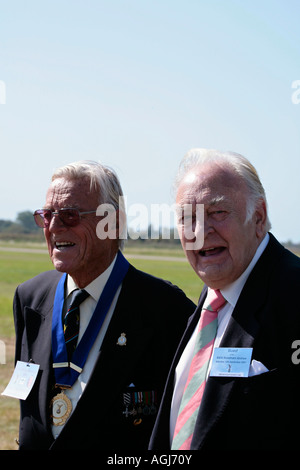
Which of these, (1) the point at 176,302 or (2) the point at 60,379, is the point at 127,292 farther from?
(2) the point at 60,379

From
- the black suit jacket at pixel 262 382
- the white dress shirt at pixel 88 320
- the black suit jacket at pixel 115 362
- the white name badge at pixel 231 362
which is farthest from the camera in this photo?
the white dress shirt at pixel 88 320

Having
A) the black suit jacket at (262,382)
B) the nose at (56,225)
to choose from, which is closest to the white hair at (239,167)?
the black suit jacket at (262,382)

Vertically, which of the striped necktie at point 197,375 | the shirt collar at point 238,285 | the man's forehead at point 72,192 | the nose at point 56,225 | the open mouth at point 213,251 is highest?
the man's forehead at point 72,192

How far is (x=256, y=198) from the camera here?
108 inches

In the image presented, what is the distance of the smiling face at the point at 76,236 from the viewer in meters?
3.45

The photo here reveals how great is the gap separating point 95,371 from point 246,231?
1.25 meters

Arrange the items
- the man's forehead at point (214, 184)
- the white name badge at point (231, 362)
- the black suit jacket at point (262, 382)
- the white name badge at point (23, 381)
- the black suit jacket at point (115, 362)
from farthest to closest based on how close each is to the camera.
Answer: the white name badge at point (23, 381), the black suit jacket at point (115, 362), the man's forehead at point (214, 184), the white name badge at point (231, 362), the black suit jacket at point (262, 382)

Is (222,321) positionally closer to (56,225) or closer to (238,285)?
(238,285)

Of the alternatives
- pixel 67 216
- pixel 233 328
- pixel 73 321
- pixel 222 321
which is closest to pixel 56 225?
pixel 67 216

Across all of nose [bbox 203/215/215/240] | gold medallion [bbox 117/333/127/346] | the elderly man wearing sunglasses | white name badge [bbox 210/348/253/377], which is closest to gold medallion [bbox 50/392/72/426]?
the elderly man wearing sunglasses

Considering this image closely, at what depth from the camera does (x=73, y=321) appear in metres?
3.45

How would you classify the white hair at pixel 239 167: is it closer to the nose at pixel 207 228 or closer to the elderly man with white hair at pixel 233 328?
the elderly man with white hair at pixel 233 328

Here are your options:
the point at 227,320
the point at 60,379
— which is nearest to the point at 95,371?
the point at 60,379

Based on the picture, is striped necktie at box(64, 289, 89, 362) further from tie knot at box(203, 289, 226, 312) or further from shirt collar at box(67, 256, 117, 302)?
tie knot at box(203, 289, 226, 312)
